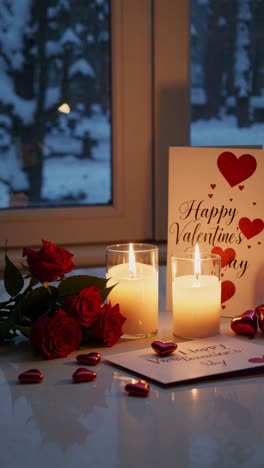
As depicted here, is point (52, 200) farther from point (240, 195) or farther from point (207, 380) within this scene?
point (207, 380)

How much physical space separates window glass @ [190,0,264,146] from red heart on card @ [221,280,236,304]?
0.85 metres

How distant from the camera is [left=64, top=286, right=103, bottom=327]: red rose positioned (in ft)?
3.57

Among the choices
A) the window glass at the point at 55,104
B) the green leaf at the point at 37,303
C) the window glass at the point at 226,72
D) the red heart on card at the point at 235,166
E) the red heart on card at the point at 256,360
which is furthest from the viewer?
the window glass at the point at 226,72

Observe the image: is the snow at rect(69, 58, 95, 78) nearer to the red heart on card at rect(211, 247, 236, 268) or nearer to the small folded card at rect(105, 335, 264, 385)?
the red heart on card at rect(211, 247, 236, 268)

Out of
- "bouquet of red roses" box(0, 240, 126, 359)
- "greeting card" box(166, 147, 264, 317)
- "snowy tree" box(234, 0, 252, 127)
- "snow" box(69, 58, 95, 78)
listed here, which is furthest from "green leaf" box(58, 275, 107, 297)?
"snowy tree" box(234, 0, 252, 127)

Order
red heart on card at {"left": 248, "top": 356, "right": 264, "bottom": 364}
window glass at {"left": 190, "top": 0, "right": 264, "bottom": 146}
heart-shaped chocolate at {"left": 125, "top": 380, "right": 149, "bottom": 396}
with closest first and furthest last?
heart-shaped chocolate at {"left": 125, "top": 380, "right": 149, "bottom": 396}, red heart on card at {"left": 248, "top": 356, "right": 264, "bottom": 364}, window glass at {"left": 190, "top": 0, "right": 264, "bottom": 146}

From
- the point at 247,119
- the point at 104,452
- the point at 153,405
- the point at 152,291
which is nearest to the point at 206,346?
the point at 152,291

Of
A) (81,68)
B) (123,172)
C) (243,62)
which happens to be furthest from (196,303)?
(243,62)

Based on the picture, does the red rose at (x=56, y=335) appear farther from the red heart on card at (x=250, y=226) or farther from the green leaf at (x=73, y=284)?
the red heart on card at (x=250, y=226)

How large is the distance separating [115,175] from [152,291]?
868mm

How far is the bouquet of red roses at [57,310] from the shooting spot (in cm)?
107

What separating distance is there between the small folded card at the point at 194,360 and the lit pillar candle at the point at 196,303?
0.03m

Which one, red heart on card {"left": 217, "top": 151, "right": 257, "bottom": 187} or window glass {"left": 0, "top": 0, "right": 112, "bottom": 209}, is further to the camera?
window glass {"left": 0, "top": 0, "right": 112, "bottom": 209}

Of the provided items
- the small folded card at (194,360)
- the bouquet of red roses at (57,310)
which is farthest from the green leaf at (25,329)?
the small folded card at (194,360)
